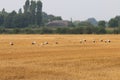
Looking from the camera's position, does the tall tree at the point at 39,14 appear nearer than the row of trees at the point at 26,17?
No

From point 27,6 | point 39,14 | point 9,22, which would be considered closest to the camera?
point 9,22

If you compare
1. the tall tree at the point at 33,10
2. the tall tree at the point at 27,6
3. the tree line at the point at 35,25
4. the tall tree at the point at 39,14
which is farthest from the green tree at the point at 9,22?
the tall tree at the point at 27,6

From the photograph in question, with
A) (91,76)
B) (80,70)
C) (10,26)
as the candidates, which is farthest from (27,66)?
(10,26)

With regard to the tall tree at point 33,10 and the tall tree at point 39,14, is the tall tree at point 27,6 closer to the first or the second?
the tall tree at point 33,10

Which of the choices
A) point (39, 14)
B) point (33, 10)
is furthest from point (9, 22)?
point (33, 10)

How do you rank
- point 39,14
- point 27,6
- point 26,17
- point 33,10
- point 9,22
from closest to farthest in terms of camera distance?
point 9,22, point 26,17, point 39,14, point 33,10, point 27,6

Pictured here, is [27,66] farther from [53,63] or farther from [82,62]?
[82,62]

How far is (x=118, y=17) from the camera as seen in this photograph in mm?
142000

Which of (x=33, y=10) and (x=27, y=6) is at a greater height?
(x=27, y=6)

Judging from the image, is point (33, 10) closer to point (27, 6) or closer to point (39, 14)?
point (39, 14)

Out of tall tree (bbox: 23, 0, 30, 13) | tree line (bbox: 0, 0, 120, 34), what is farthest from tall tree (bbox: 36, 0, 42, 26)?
tall tree (bbox: 23, 0, 30, 13)

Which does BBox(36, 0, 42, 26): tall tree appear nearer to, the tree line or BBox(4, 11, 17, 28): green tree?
the tree line

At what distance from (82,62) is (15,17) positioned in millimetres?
102844

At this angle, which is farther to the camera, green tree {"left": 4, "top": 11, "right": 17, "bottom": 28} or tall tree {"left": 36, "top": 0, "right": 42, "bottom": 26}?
tall tree {"left": 36, "top": 0, "right": 42, "bottom": 26}
